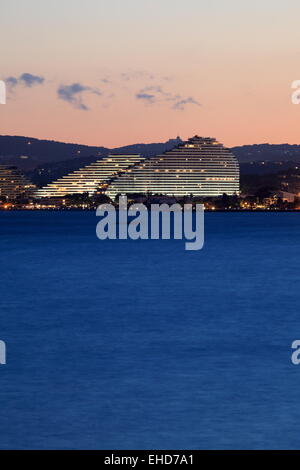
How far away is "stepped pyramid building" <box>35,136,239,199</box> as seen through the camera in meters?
143

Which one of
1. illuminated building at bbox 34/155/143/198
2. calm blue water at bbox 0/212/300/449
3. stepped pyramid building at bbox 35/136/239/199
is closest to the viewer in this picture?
calm blue water at bbox 0/212/300/449

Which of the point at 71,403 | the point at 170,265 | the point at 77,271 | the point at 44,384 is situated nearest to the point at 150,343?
the point at 44,384

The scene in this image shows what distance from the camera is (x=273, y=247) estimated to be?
180ft

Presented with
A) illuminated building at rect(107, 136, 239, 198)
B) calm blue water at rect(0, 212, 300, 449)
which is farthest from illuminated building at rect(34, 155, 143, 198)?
calm blue water at rect(0, 212, 300, 449)

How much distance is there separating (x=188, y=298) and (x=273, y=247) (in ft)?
93.8

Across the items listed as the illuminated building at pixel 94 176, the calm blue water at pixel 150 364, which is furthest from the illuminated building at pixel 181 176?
the calm blue water at pixel 150 364

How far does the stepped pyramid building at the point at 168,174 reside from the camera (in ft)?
470

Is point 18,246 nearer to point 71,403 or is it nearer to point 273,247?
point 273,247

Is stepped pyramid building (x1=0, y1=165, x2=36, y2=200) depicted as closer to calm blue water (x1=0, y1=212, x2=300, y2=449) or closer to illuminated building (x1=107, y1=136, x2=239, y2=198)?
illuminated building (x1=107, y1=136, x2=239, y2=198)

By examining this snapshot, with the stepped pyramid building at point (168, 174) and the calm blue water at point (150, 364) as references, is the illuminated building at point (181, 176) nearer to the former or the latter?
the stepped pyramid building at point (168, 174)

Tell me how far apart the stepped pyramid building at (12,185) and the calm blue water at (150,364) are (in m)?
128

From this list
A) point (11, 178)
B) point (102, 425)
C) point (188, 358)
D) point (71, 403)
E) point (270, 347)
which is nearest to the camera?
point (102, 425)

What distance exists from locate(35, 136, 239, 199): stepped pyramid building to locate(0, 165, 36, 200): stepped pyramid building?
28.6ft

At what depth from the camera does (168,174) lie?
143625 mm
